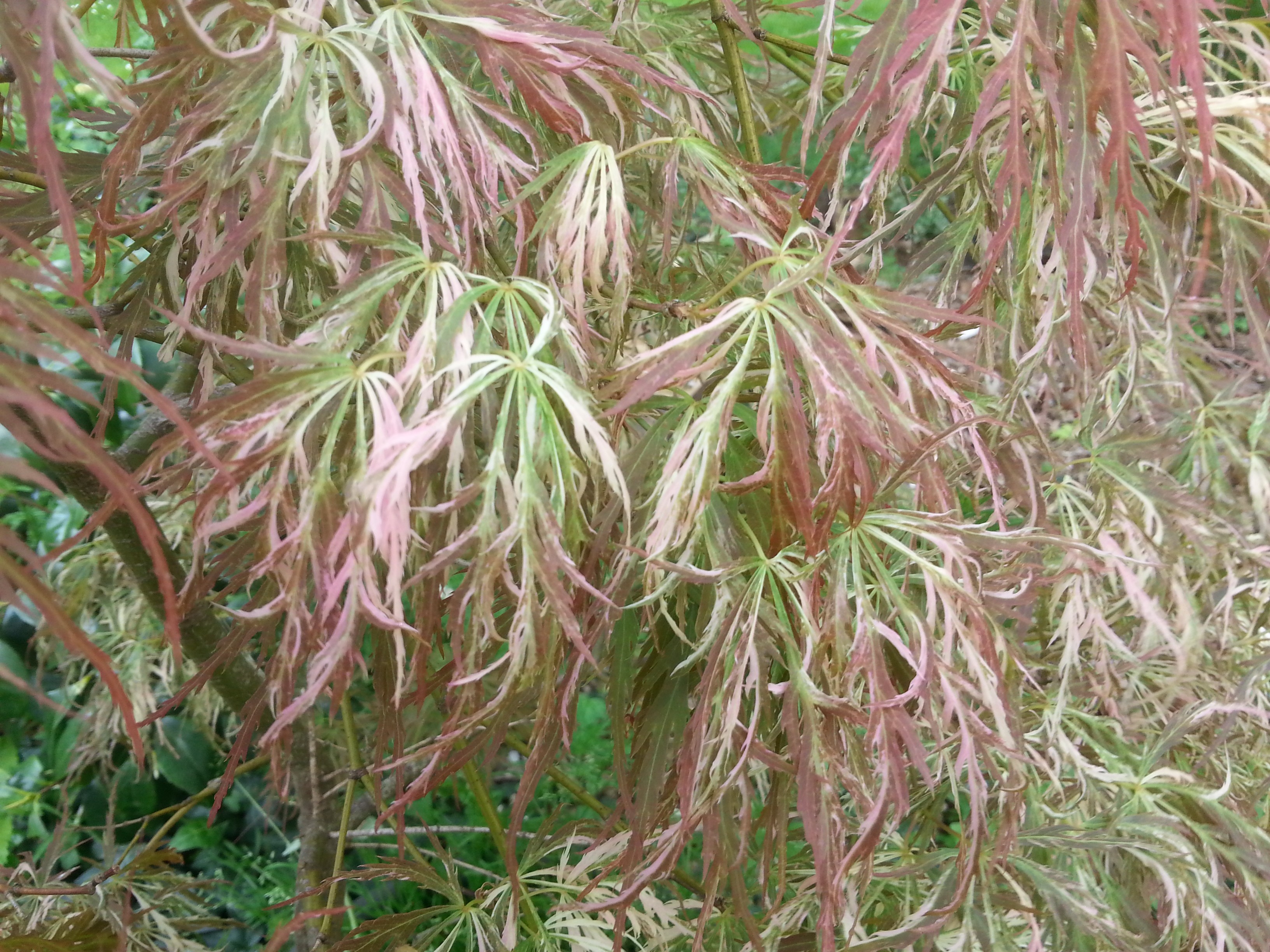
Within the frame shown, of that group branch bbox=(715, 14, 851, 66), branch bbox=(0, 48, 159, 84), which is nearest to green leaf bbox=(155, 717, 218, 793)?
branch bbox=(0, 48, 159, 84)

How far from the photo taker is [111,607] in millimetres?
1263

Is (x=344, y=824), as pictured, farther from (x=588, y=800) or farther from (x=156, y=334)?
(x=156, y=334)

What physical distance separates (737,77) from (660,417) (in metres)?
0.29

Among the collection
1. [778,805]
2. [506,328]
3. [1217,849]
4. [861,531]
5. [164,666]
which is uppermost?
[506,328]

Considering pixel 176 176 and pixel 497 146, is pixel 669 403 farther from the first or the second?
pixel 176 176

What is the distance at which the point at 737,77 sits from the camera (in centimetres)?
75

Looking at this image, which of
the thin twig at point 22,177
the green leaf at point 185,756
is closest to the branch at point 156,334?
the thin twig at point 22,177

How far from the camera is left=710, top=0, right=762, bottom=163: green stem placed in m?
0.74

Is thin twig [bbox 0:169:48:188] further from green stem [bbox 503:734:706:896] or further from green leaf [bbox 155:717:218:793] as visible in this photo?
green leaf [bbox 155:717:218:793]

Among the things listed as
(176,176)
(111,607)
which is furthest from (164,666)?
(176,176)

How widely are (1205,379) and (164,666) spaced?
1.20 m

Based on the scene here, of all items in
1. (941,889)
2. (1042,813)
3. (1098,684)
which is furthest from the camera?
(1098,684)

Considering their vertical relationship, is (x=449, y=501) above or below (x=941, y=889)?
above

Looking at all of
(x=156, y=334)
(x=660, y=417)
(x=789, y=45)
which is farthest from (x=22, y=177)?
(x=789, y=45)
